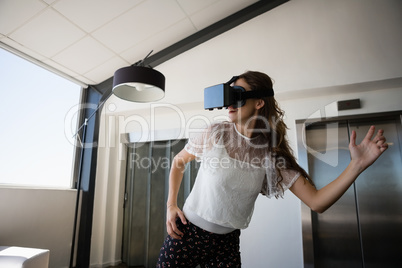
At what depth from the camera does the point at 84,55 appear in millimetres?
3074

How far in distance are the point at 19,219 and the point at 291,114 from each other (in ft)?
10.3

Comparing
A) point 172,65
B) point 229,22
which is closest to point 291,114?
point 229,22

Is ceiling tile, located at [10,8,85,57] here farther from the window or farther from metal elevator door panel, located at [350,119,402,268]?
metal elevator door panel, located at [350,119,402,268]

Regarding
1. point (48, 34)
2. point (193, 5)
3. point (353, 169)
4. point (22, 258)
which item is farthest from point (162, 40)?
point (353, 169)

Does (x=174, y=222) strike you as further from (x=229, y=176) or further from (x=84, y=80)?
(x=84, y=80)

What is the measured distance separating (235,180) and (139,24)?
252cm

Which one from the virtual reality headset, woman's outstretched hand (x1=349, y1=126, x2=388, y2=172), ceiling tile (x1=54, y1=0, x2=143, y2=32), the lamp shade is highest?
ceiling tile (x1=54, y1=0, x2=143, y2=32)

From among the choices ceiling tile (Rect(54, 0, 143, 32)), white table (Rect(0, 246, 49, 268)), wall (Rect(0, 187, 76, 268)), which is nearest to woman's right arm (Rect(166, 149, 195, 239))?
white table (Rect(0, 246, 49, 268))

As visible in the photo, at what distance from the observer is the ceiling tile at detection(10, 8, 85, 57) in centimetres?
250

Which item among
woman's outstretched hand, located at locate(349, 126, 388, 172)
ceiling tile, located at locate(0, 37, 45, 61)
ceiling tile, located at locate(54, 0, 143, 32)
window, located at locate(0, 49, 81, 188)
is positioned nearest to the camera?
woman's outstretched hand, located at locate(349, 126, 388, 172)

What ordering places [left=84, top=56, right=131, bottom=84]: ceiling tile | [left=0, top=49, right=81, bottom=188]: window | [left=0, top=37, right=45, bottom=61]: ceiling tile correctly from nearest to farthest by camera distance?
[left=0, top=37, right=45, bottom=61]: ceiling tile < [left=0, top=49, right=81, bottom=188]: window < [left=84, top=56, right=131, bottom=84]: ceiling tile

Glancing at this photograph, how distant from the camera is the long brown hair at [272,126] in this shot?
1.06 meters

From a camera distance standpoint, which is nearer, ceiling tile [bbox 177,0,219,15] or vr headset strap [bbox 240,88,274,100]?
vr headset strap [bbox 240,88,274,100]

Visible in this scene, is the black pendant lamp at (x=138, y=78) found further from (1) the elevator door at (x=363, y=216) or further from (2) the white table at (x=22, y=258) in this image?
(1) the elevator door at (x=363, y=216)
